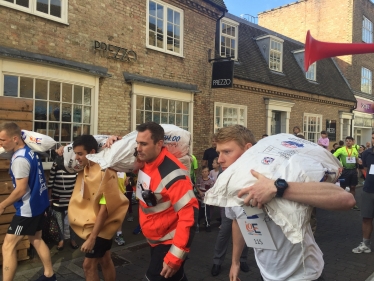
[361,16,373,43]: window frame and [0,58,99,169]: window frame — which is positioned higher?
[361,16,373,43]: window frame

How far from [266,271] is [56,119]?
6.35m

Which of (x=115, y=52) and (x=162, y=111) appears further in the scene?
(x=162, y=111)

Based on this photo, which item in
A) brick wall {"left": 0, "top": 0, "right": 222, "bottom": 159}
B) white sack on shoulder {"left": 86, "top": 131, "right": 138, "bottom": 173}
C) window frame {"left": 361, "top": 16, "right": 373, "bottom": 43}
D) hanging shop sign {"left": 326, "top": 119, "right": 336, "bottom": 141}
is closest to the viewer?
white sack on shoulder {"left": 86, "top": 131, "right": 138, "bottom": 173}

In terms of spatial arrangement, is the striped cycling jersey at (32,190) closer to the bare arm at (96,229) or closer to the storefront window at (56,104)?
the bare arm at (96,229)

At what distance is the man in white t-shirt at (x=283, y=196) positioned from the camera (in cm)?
163

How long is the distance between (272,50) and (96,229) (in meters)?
13.9

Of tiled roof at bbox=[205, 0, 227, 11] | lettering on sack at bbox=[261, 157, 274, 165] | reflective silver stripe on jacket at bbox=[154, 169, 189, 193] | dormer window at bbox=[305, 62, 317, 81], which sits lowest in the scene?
reflective silver stripe on jacket at bbox=[154, 169, 189, 193]

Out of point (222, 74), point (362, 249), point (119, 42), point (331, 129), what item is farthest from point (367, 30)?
point (362, 249)

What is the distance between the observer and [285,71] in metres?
15.9

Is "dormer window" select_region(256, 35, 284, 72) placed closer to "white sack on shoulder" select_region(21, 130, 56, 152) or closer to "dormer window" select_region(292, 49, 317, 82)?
"dormer window" select_region(292, 49, 317, 82)

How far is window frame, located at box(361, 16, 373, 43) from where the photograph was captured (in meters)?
22.1

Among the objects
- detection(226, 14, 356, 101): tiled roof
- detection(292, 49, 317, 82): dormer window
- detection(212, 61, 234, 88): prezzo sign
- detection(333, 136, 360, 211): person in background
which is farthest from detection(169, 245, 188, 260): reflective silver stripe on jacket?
detection(292, 49, 317, 82): dormer window

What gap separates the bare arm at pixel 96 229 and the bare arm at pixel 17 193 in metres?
1.02

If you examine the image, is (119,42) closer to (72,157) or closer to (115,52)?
(115,52)
